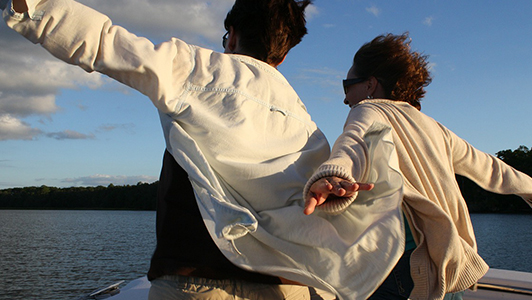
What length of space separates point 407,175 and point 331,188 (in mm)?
466

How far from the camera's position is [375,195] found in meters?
1.07

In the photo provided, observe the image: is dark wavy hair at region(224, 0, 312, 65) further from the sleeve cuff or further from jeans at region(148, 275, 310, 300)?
jeans at region(148, 275, 310, 300)

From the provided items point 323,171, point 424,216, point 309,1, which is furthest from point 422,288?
point 309,1

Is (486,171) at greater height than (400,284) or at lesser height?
greater

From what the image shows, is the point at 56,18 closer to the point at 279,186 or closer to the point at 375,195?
the point at 279,186

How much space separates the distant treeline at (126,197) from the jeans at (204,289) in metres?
39.9

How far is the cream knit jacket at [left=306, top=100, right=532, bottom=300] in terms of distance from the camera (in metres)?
1.17

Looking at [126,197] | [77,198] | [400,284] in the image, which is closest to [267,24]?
[400,284]

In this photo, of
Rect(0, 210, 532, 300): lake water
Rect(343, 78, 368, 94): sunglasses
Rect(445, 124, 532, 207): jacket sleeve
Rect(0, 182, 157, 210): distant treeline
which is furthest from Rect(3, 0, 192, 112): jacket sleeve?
Rect(0, 182, 157, 210): distant treeline

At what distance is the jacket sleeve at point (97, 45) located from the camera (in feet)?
2.94

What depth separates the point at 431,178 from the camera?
139cm

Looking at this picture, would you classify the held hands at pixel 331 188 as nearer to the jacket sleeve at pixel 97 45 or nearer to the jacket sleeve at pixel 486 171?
the jacket sleeve at pixel 97 45

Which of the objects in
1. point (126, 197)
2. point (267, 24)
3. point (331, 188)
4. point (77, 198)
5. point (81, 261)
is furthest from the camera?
point (77, 198)

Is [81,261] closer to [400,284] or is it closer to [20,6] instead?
[400,284]
